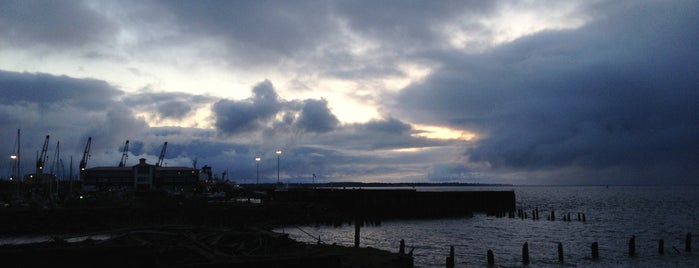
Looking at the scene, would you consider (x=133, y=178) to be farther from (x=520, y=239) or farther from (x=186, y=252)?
(x=186, y=252)

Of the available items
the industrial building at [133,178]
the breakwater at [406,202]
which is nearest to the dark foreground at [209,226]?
the breakwater at [406,202]

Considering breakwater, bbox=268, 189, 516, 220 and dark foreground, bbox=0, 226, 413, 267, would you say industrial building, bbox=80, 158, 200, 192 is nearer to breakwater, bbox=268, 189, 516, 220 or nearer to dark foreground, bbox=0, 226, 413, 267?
breakwater, bbox=268, 189, 516, 220

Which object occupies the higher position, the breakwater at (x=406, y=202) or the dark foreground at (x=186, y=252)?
the dark foreground at (x=186, y=252)

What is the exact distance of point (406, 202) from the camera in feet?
230

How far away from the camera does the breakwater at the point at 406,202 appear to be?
66.6 m

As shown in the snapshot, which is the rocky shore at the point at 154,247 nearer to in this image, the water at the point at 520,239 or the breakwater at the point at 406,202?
the water at the point at 520,239

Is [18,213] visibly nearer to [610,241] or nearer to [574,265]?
[574,265]

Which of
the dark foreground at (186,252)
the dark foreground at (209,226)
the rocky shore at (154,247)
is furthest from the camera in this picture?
the dark foreground at (209,226)

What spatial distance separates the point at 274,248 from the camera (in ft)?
64.3

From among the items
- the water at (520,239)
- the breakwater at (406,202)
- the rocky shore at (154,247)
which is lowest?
the water at (520,239)

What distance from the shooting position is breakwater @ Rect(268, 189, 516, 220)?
66562 millimetres

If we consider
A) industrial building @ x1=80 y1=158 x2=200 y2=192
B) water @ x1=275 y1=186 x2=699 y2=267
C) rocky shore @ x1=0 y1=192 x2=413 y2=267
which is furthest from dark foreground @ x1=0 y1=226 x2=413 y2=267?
industrial building @ x1=80 y1=158 x2=200 y2=192

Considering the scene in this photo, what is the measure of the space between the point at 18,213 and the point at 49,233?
4.54 metres

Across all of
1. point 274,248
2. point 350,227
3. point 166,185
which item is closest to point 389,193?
point 350,227
